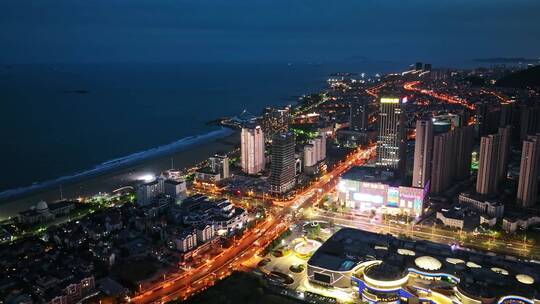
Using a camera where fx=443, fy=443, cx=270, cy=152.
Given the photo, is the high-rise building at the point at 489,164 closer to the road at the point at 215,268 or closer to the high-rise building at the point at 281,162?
the high-rise building at the point at 281,162

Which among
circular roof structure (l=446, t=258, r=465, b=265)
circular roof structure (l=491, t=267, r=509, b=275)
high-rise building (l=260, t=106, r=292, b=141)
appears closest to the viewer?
circular roof structure (l=491, t=267, r=509, b=275)

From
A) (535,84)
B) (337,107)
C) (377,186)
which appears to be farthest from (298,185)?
(535,84)

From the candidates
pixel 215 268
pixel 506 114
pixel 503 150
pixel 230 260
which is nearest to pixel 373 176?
pixel 503 150

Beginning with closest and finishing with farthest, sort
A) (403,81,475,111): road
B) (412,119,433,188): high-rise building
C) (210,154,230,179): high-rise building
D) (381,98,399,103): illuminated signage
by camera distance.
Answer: (412,119,433,188): high-rise building → (381,98,399,103): illuminated signage → (210,154,230,179): high-rise building → (403,81,475,111): road

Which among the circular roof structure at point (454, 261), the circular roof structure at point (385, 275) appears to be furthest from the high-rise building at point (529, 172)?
the circular roof structure at point (385, 275)

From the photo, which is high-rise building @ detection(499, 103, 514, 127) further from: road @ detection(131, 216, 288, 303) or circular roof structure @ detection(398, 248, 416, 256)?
road @ detection(131, 216, 288, 303)

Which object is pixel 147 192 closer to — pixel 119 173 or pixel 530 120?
pixel 119 173

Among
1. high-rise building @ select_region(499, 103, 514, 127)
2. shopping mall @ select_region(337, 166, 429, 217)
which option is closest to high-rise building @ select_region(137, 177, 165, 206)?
shopping mall @ select_region(337, 166, 429, 217)
